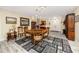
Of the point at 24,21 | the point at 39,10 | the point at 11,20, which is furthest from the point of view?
the point at 24,21

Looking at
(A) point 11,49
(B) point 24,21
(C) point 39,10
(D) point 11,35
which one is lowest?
(A) point 11,49

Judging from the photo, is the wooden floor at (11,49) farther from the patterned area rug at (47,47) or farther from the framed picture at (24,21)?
the framed picture at (24,21)

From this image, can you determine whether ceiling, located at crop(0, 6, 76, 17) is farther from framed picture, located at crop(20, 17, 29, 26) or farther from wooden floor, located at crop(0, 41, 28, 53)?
wooden floor, located at crop(0, 41, 28, 53)

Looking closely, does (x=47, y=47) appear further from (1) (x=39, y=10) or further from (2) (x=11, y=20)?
(2) (x=11, y=20)

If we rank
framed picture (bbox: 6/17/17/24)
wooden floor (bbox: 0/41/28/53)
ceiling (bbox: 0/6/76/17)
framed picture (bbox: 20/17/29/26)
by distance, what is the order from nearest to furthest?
ceiling (bbox: 0/6/76/17), wooden floor (bbox: 0/41/28/53), framed picture (bbox: 6/17/17/24), framed picture (bbox: 20/17/29/26)

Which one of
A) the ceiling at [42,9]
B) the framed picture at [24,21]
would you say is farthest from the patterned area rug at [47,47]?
the framed picture at [24,21]

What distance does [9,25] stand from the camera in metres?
4.50

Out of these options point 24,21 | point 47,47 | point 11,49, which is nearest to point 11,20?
point 24,21

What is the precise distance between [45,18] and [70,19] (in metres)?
1.96

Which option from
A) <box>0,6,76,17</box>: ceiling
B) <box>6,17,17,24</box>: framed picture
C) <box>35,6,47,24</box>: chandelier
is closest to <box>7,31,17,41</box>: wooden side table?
<box>6,17,17,24</box>: framed picture

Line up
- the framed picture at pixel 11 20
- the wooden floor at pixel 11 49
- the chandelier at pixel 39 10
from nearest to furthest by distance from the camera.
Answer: the chandelier at pixel 39 10, the wooden floor at pixel 11 49, the framed picture at pixel 11 20
